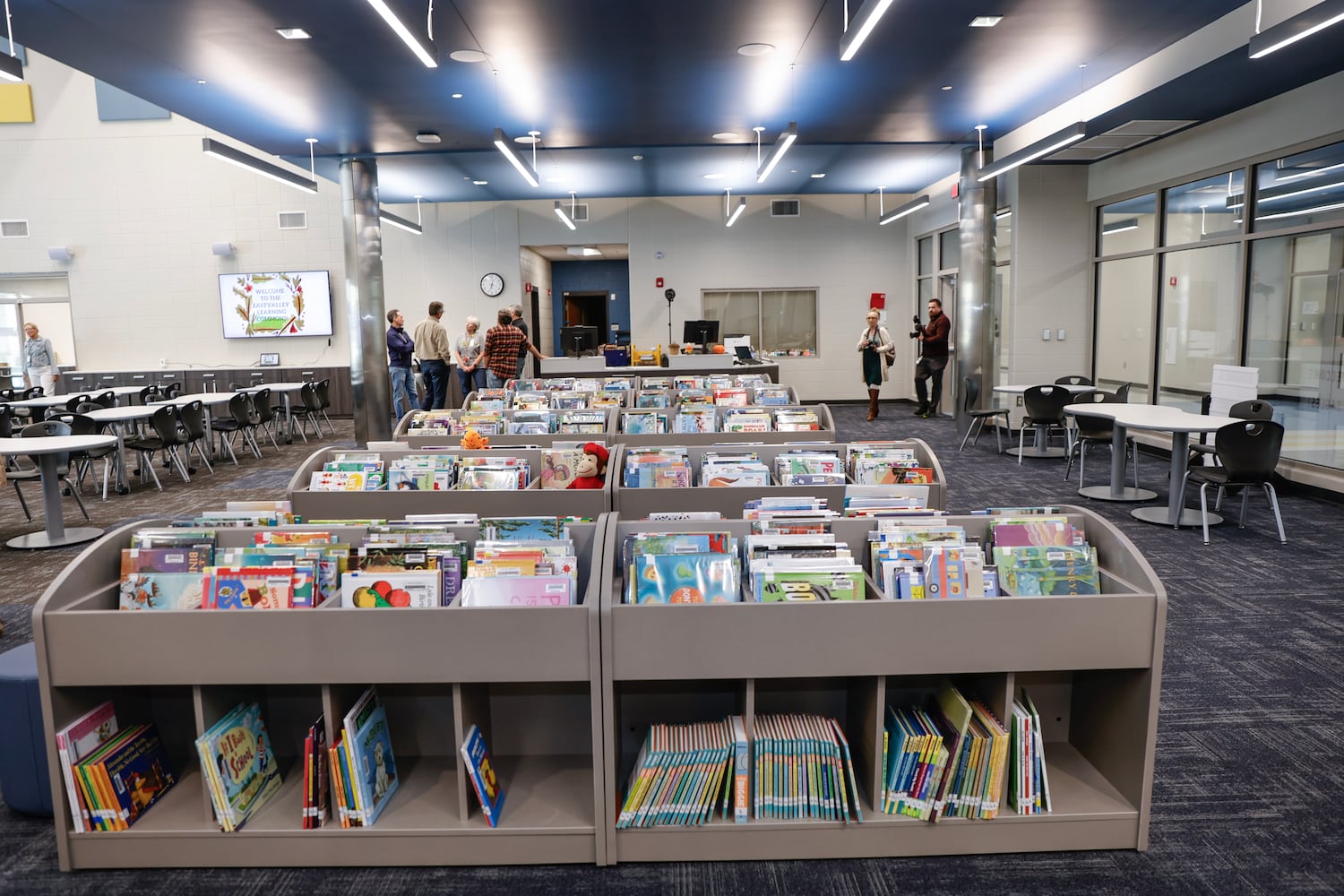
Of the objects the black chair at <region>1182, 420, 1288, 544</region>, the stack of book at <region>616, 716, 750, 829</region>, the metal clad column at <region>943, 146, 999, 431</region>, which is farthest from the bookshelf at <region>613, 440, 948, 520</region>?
the metal clad column at <region>943, 146, 999, 431</region>

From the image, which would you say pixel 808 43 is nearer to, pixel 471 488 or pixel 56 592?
pixel 471 488

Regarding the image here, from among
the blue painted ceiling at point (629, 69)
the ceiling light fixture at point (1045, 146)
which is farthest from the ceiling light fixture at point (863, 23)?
the ceiling light fixture at point (1045, 146)

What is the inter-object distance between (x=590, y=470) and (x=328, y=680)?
196 cm

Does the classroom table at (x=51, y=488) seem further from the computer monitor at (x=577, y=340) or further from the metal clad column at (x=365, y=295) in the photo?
Result: the computer monitor at (x=577, y=340)

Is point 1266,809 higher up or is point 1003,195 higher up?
point 1003,195

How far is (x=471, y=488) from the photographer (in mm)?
4230

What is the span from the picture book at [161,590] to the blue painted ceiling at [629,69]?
3.58m

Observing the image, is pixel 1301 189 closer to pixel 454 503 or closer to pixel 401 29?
pixel 401 29

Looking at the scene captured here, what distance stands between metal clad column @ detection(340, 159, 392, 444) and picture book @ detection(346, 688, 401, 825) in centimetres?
840

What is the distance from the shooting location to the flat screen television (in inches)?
565

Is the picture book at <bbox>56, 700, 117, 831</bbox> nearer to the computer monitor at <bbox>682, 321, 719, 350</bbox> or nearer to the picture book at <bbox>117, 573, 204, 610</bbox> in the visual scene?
the picture book at <bbox>117, 573, 204, 610</bbox>

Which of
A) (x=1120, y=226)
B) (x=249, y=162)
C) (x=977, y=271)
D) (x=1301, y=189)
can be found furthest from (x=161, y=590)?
(x=1120, y=226)

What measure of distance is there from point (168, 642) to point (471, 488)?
1926 millimetres

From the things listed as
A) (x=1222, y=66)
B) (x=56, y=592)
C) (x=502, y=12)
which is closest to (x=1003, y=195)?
(x=1222, y=66)
